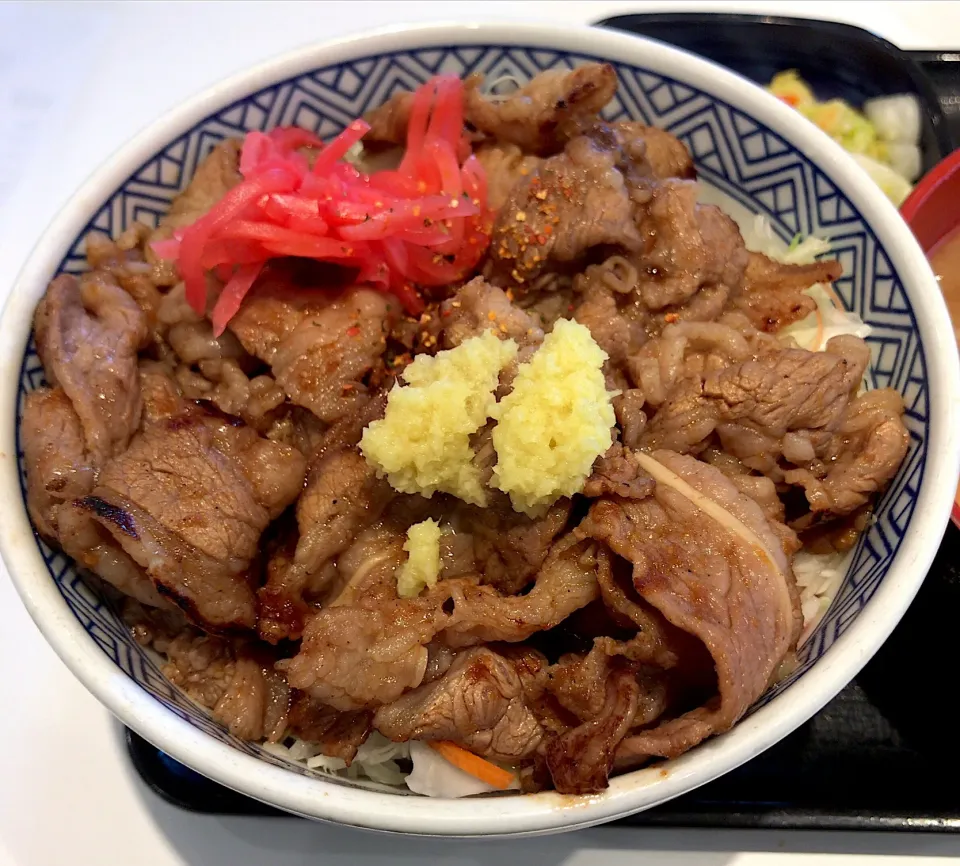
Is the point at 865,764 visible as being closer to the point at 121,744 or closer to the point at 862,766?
the point at 862,766

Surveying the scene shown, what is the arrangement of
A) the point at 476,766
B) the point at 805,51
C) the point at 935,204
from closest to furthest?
1. the point at 476,766
2. the point at 935,204
3. the point at 805,51

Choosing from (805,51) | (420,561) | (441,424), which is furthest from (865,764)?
(805,51)

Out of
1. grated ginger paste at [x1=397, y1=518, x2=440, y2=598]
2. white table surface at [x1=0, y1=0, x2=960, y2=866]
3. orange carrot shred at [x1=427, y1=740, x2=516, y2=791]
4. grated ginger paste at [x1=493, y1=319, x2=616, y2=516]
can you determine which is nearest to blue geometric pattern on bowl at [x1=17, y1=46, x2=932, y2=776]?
orange carrot shred at [x1=427, y1=740, x2=516, y2=791]

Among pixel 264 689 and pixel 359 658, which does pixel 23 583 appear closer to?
pixel 264 689

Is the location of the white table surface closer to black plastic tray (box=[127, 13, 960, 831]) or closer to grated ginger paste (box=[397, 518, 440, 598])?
black plastic tray (box=[127, 13, 960, 831])

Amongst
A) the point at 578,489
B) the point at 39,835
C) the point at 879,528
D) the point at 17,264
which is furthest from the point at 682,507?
the point at 17,264

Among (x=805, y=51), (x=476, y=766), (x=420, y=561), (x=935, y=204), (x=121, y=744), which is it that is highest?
(x=805, y=51)
